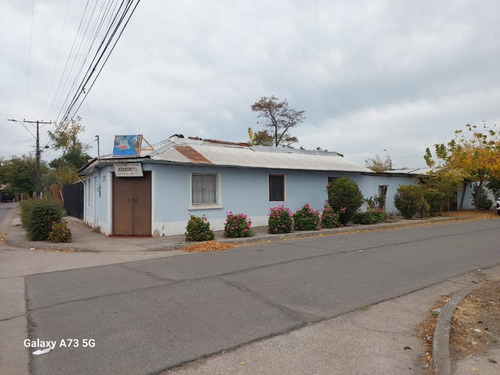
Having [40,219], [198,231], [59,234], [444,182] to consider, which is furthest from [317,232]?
[444,182]

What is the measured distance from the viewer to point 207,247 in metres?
10.5

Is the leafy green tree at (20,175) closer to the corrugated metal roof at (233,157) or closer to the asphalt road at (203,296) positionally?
the corrugated metal roof at (233,157)

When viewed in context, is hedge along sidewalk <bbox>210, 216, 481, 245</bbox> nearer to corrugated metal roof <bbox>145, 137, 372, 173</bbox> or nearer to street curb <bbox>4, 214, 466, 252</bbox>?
street curb <bbox>4, 214, 466, 252</bbox>

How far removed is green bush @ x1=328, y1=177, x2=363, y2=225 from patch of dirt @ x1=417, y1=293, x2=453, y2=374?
33.0 ft

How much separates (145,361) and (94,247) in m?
8.19

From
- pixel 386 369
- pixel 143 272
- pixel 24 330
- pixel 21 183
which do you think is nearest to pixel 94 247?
pixel 143 272

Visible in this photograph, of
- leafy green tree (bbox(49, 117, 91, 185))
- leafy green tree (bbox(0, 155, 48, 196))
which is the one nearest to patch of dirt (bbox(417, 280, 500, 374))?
leafy green tree (bbox(49, 117, 91, 185))

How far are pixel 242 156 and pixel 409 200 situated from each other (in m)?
10.1

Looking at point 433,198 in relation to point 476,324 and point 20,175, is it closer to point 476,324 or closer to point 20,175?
point 476,324

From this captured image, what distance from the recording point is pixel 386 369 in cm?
341

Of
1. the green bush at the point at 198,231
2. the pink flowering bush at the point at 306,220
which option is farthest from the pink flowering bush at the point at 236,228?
the pink flowering bush at the point at 306,220

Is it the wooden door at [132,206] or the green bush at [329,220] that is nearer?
the wooden door at [132,206]

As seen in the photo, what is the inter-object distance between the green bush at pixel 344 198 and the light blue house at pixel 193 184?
1.91 metres

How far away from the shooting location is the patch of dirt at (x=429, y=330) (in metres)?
3.61
